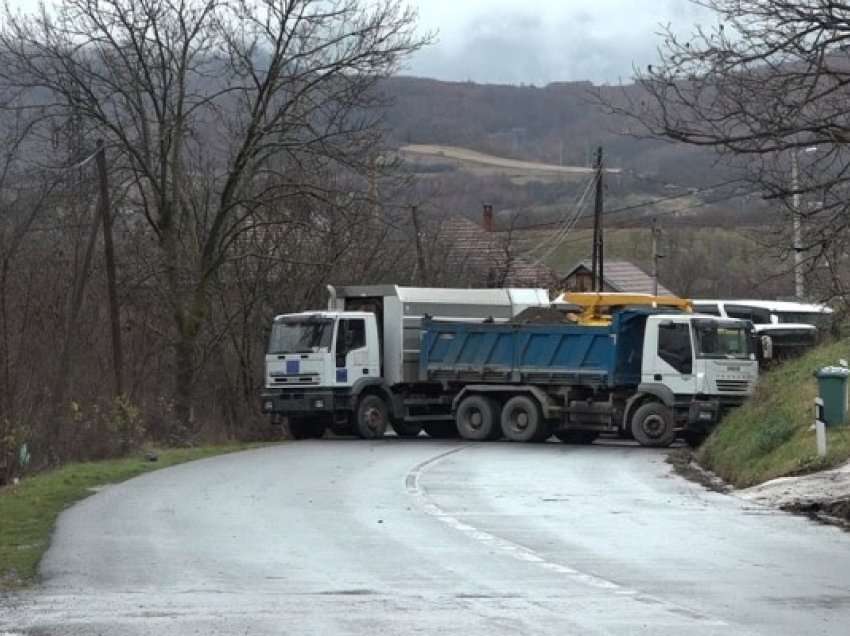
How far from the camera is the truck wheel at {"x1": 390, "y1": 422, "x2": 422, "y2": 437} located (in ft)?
121

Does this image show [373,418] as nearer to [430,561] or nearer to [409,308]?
[409,308]

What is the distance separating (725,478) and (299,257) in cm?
2046

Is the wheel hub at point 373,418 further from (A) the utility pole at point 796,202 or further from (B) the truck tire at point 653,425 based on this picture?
(A) the utility pole at point 796,202

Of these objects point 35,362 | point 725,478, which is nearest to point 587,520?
point 725,478

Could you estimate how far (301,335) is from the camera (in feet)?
118

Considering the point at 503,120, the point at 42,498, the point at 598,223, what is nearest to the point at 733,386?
the point at 598,223

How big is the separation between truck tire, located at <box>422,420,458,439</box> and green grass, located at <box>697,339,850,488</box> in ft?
26.0

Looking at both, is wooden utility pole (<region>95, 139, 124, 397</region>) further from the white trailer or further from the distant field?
the distant field

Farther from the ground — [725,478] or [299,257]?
[299,257]

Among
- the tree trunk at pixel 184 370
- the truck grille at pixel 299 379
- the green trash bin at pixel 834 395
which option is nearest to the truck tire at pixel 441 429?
the truck grille at pixel 299 379

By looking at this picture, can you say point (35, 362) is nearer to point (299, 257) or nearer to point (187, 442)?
point (187, 442)

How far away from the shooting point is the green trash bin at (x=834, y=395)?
24.1 meters

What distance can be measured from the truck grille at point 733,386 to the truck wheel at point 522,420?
4.10 meters

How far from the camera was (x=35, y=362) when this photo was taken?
100 feet
